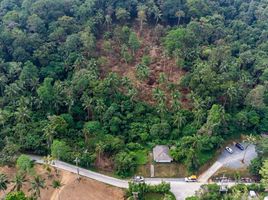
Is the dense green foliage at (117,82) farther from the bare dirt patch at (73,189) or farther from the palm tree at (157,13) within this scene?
the bare dirt patch at (73,189)

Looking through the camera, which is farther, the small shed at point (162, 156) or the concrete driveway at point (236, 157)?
the concrete driveway at point (236, 157)

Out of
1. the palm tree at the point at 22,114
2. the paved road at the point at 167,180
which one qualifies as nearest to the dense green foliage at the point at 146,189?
the paved road at the point at 167,180

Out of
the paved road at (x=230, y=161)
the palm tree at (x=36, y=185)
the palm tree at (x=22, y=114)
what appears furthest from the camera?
the paved road at (x=230, y=161)

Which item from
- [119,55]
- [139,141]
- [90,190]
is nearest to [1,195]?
[90,190]

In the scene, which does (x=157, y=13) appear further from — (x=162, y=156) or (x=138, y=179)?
(x=138, y=179)

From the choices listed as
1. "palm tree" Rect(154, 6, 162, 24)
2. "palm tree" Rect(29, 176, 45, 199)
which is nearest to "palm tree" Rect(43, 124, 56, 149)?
"palm tree" Rect(29, 176, 45, 199)

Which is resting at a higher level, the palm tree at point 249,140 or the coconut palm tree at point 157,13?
the coconut palm tree at point 157,13
